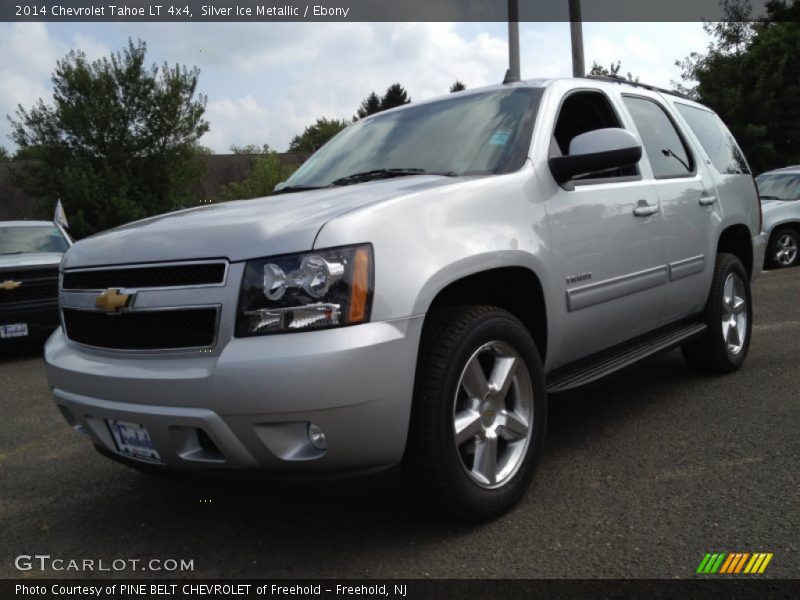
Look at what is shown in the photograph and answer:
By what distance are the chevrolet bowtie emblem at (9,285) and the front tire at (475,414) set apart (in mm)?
6660

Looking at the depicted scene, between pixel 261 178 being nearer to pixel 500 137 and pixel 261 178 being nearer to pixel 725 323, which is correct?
pixel 725 323

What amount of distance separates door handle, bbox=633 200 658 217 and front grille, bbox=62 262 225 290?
2198mm

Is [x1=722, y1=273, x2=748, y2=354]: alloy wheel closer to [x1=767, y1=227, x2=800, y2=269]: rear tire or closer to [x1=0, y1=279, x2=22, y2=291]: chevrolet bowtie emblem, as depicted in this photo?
[x1=0, y1=279, x2=22, y2=291]: chevrolet bowtie emblem

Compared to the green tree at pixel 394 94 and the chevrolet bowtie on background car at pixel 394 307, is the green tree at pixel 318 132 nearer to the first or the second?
the green tree at pixel 394 94

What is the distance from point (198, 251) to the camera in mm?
2467

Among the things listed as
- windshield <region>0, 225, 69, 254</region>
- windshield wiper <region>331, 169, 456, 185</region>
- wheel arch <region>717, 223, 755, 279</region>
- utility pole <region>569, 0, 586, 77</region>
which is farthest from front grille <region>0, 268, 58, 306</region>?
utility pole <region>569, 0, 586, 77</region>

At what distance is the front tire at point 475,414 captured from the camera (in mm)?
2496

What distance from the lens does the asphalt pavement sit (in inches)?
98.0

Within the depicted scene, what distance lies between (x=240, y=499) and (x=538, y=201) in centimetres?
181

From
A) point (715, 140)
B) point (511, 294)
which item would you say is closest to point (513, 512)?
point (511, 294)

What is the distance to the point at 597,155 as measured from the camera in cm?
315

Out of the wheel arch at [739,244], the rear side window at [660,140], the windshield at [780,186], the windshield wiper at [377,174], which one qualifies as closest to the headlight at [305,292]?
the windshield wiper at [377,174]

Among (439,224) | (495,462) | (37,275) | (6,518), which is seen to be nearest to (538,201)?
(439,224)

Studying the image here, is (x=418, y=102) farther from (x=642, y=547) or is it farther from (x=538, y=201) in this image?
(x=642, y=547)
